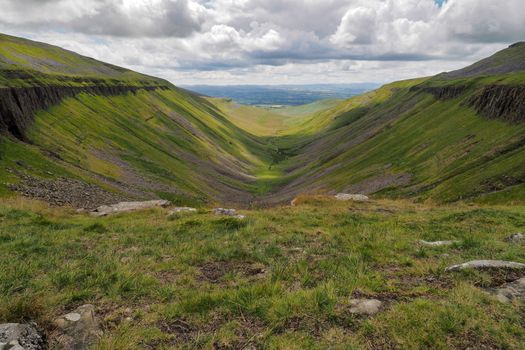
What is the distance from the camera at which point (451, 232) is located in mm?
18625

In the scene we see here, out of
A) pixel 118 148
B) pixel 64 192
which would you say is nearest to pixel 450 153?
pixel 64 192

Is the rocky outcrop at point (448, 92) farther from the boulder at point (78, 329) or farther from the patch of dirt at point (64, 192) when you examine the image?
the boulder at point (78, 329)

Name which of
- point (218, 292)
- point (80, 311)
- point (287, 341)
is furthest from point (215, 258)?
point (287, 341)

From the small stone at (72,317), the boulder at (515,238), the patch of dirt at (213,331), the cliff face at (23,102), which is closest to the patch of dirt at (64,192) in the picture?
the cliff face at (23,102)

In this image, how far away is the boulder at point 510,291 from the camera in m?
A: 9.28

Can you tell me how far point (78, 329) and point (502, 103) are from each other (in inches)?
3711

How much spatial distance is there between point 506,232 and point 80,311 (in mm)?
20202

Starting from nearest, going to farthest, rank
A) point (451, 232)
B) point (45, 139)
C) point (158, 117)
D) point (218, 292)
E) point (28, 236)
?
1. point (218, 292)
2. point (28, 236)
3. point (451, 232)
4. point (45, 139)
5. point (158, 117)

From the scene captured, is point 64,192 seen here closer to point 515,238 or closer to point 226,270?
point 226,270

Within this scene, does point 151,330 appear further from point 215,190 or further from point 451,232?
point 215,190

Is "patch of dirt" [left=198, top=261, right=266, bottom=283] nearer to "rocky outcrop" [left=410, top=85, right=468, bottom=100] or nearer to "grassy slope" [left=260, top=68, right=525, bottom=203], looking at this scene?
"grassy slope" [left=260, top=68, right=525, bottom=203]

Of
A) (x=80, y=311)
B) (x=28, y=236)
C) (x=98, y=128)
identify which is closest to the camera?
(x=80, y=311)

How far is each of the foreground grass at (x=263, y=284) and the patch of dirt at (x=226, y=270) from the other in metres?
0.04

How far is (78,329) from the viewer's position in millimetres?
8320
